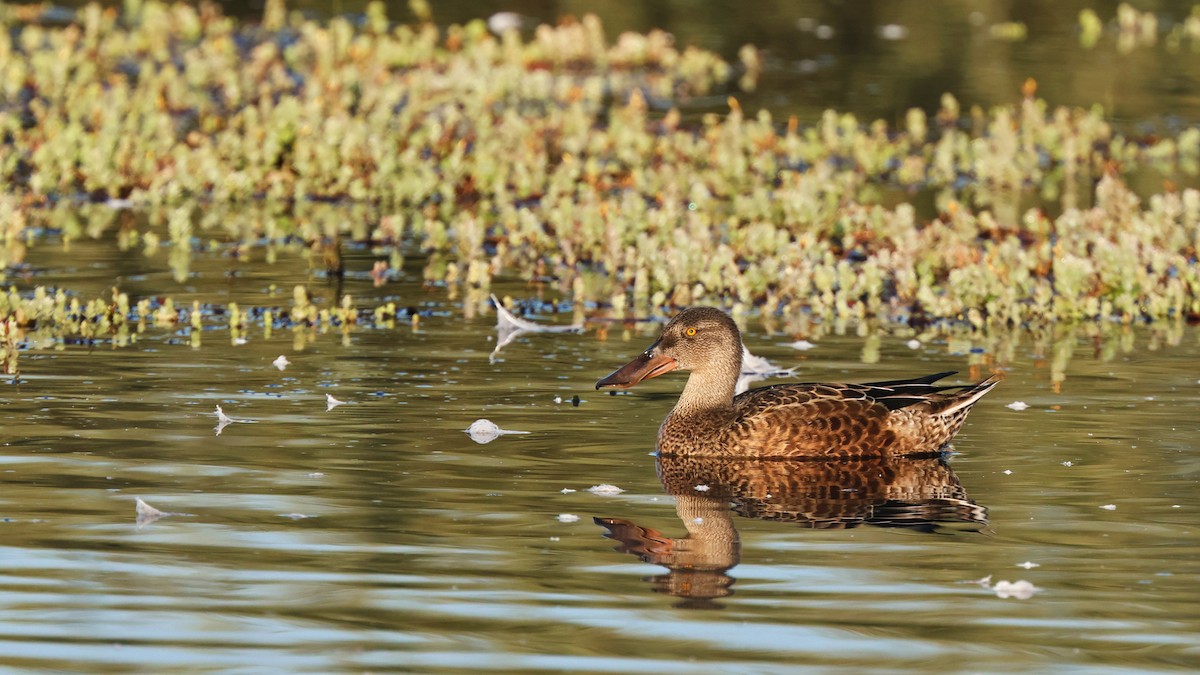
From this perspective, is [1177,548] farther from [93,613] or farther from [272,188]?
[272,188]

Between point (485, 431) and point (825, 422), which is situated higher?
point (825, 422)

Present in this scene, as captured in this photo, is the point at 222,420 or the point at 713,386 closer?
the point at 222,420

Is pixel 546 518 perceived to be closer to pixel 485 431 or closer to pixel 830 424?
pixel 485 431

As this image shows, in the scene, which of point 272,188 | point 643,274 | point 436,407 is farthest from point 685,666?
point 272,188

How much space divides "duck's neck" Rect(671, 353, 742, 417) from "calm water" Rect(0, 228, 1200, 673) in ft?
1.28

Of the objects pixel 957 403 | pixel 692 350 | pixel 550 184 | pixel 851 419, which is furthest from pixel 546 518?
pixel 550 184

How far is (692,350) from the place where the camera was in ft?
41.5

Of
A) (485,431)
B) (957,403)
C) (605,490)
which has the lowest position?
(605,490)

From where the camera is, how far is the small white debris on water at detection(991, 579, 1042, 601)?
8.72 metres

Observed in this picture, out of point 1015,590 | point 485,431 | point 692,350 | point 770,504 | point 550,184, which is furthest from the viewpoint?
point 550,184

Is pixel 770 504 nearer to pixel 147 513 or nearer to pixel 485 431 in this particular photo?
pixel 485 431

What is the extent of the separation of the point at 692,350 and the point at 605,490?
1.98m

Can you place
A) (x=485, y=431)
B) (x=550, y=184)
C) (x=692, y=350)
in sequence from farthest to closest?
(x=550, y=184) → (x=692, y=350) → (x=485, y=431)

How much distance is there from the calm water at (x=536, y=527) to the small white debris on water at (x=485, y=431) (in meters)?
0.13
